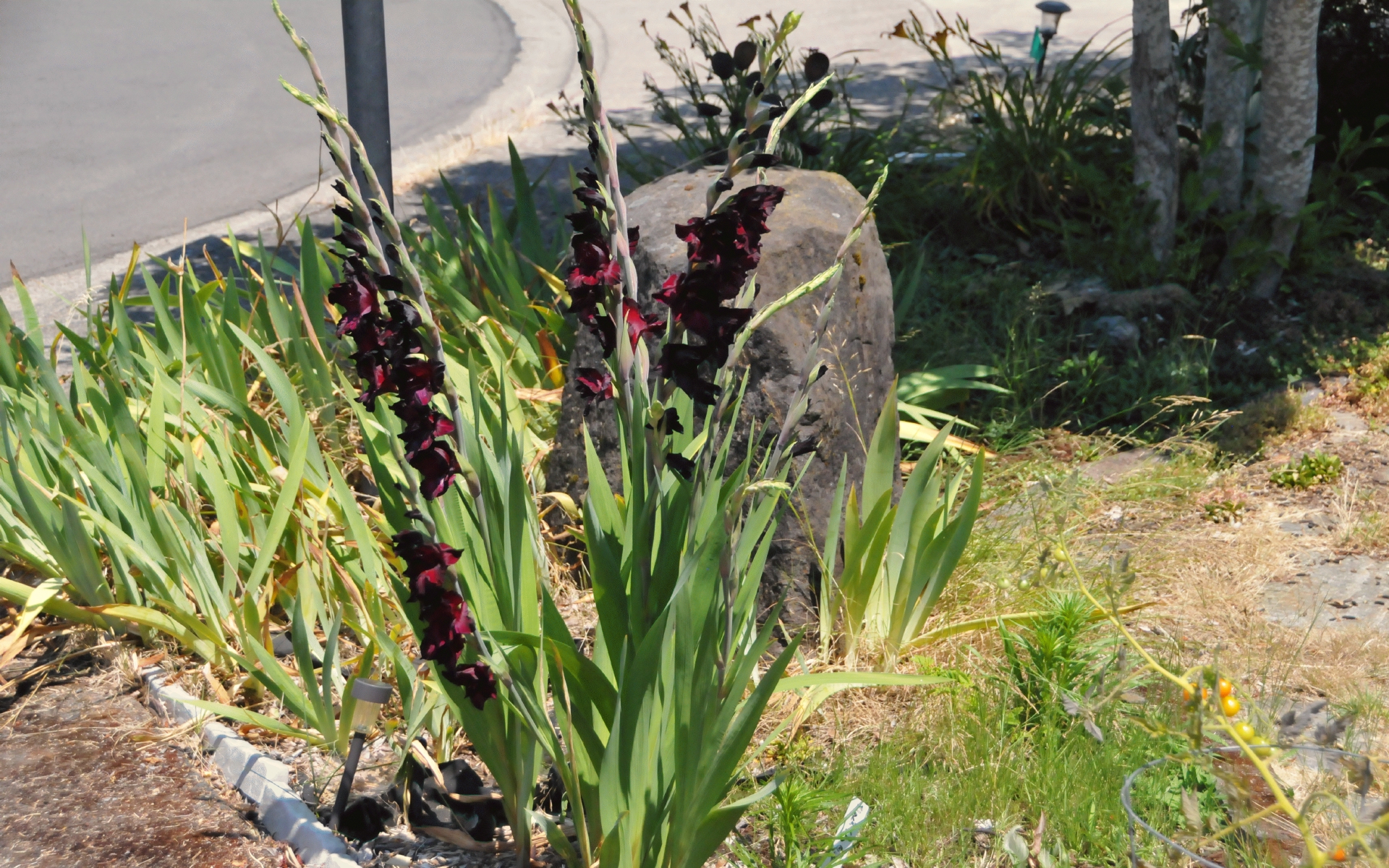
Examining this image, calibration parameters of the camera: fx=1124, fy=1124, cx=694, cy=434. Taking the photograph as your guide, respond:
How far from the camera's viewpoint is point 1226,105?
17.2ft

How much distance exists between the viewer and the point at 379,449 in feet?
9.82

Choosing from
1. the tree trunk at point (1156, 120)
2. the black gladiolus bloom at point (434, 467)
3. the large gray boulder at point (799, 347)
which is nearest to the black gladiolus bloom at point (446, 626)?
the black gladiolus bloom at point (434, 467)

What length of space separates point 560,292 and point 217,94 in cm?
658

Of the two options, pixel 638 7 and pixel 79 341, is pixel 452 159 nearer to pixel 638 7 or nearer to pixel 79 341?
pixel 79 341

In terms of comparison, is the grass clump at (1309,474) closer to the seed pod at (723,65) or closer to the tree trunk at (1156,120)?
the tree trunk at (1156,120)

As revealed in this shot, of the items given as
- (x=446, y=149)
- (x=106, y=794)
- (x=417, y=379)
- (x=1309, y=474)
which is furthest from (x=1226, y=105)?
(x=106, y=794)

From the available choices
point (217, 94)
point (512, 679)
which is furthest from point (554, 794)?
point (217, 94)

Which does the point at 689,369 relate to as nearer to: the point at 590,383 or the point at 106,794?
the point at 590,383


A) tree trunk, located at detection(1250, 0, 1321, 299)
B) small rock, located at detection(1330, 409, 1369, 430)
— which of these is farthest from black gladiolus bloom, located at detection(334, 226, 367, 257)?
tree trunk, located at detection(1250, 0, 1321, 299)

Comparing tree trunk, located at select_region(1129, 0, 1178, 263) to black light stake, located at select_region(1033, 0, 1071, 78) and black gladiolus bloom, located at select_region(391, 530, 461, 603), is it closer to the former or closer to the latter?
black light stake, located at select_region(1033, 0, 1071, 78)

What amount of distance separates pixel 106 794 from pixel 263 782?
1.10 ft

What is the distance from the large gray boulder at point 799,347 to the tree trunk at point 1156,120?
2238 millimetres

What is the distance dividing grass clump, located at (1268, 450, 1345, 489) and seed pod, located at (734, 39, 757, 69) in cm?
246

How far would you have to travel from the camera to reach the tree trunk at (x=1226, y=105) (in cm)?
515
